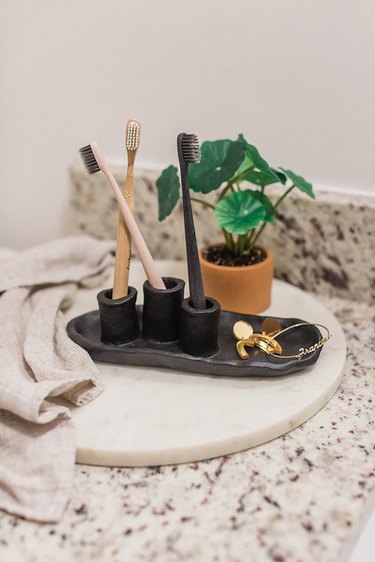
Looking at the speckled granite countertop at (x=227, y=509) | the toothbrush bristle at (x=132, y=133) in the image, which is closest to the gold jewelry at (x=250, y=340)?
the speckled granite countertop at (x=227, y=509)

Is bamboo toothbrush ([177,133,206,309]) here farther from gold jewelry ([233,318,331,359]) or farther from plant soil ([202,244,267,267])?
plant soil ([202,244,267,267])

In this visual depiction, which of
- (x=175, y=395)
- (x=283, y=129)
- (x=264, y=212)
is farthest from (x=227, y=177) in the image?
(x=175, y=395)

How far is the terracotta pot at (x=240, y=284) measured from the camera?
80 centimetres

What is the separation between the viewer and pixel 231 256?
0.85m

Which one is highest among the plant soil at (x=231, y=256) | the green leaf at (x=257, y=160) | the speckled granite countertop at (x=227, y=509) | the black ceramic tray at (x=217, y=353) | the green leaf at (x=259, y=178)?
the green leaf at (x=257, y=160)

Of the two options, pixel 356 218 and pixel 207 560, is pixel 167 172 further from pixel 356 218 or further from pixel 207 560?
pixel 207 560

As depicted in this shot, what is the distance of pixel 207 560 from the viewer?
0.48 meters

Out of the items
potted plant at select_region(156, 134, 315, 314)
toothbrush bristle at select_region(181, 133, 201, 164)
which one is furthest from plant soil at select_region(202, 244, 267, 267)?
toothbrush bristle at select_region(181, 133, 201, 164)

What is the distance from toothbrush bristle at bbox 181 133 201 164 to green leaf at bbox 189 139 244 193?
4.4 inches

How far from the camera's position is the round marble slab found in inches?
22.8

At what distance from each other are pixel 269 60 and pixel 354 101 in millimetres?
131

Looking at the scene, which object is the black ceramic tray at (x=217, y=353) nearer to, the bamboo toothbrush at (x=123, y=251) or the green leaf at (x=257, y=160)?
the bamboo toothbrush at (x=123, y=251)

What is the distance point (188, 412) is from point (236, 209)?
11.1 inches

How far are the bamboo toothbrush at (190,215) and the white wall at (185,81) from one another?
0.27 metres
